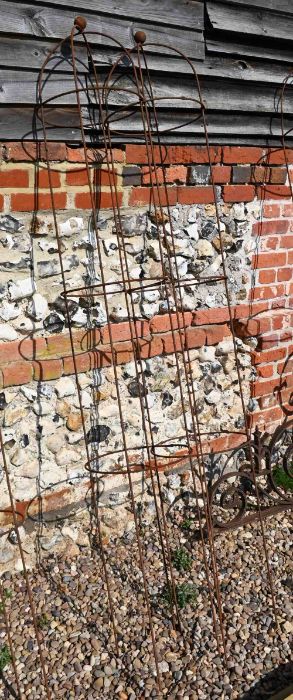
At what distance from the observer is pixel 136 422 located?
3.49 meters

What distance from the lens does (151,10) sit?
10.1 feet

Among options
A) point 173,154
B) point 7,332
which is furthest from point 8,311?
point 173,154

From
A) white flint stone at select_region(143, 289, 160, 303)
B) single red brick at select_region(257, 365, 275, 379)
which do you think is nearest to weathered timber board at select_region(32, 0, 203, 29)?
white flint stone at select_region(143, 289, 160, 303)

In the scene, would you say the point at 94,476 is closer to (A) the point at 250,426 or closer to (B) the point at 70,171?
(A) the point at 250,426

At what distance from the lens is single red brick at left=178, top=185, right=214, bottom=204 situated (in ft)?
11.1

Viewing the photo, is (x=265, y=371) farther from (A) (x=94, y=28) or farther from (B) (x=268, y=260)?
(A) (x=94, y=28)

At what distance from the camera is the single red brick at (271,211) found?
3.73m

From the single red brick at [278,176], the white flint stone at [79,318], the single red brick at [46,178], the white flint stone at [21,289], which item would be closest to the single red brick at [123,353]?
A: the white flint stone at [79,318]

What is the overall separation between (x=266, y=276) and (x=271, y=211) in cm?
40

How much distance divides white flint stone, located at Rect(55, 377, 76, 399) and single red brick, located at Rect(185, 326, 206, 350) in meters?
0.75

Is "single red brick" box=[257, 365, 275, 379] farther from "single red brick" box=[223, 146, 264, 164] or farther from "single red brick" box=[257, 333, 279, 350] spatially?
"single red brick" box=[223, 146, 264, 164]

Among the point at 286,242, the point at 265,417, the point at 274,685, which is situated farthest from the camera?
the point at 265,417

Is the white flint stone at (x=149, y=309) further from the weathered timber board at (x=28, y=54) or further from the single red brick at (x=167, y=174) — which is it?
the weathered timber board at (x=28, y=54)

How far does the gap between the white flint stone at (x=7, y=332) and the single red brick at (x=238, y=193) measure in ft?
4.86
